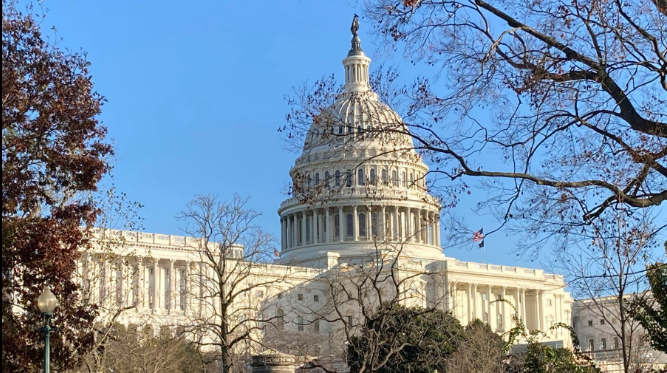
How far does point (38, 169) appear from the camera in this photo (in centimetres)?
2436

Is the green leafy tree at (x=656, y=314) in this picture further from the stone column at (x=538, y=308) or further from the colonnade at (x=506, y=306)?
the stone column at (x=538, y=308)

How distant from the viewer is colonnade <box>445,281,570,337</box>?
14888cm

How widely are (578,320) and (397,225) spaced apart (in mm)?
50415

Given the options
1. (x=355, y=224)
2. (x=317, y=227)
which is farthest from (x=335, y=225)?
(x=355, y=224)

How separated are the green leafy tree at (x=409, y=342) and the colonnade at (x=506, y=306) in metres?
62.5

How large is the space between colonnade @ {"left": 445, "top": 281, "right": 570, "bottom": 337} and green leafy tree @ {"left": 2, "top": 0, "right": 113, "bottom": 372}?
121 metres

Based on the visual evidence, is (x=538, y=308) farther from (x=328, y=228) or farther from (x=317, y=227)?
(x=317, y=227)

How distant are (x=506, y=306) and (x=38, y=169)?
13558 cm

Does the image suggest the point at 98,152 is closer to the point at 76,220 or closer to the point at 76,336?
the point at 76,220

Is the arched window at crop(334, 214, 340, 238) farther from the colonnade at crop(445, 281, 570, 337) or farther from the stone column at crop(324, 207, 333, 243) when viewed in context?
the colonnade at crop(445, 281, 570, 337)

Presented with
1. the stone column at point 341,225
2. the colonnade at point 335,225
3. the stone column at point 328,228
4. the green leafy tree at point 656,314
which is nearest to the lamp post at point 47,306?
the green leafy tree at point 656,314

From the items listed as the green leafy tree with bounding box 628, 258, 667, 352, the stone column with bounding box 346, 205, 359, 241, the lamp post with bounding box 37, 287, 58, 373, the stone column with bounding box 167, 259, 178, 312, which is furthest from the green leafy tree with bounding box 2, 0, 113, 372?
the stone column with bounding box 346, 205, 359, 241

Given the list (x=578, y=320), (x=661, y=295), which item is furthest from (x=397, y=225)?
(x=661, y=295)

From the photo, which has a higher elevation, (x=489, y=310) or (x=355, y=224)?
(x=355, y=224)
